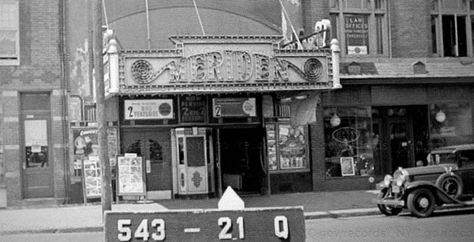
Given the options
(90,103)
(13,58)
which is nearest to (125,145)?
(90,103)

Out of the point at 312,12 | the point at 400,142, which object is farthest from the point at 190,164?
the point at 400,142

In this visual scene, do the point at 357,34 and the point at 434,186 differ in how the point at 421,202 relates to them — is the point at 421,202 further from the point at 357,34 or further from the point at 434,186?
the point at 357,34

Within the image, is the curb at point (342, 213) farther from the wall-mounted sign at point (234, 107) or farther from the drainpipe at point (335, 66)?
the wall-mounted sign at point (234, 107)

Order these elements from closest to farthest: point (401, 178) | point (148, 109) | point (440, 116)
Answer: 1. point (401, 178)
2. point (148, 109)
3. point (440, 116)

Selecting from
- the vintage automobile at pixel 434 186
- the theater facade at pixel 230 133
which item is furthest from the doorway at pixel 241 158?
the vintage automobile at pixel 434 186

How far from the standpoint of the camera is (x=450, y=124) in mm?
22594

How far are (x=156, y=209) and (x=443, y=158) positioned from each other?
7480 millimetres

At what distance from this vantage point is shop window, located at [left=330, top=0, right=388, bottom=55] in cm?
2184

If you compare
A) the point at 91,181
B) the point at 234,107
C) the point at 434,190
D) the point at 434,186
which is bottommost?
the point at 434,190

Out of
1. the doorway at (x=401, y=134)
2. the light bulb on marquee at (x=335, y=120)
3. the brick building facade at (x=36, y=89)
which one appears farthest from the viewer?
the doorway at (x=401, y=134)

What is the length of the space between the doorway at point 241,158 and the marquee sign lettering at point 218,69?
431 centimetres

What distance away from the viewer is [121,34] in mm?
19781

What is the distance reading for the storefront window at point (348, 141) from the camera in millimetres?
21406

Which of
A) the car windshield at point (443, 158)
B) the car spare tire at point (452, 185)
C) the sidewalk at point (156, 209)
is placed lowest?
the sidewalk at point (156, 209)
